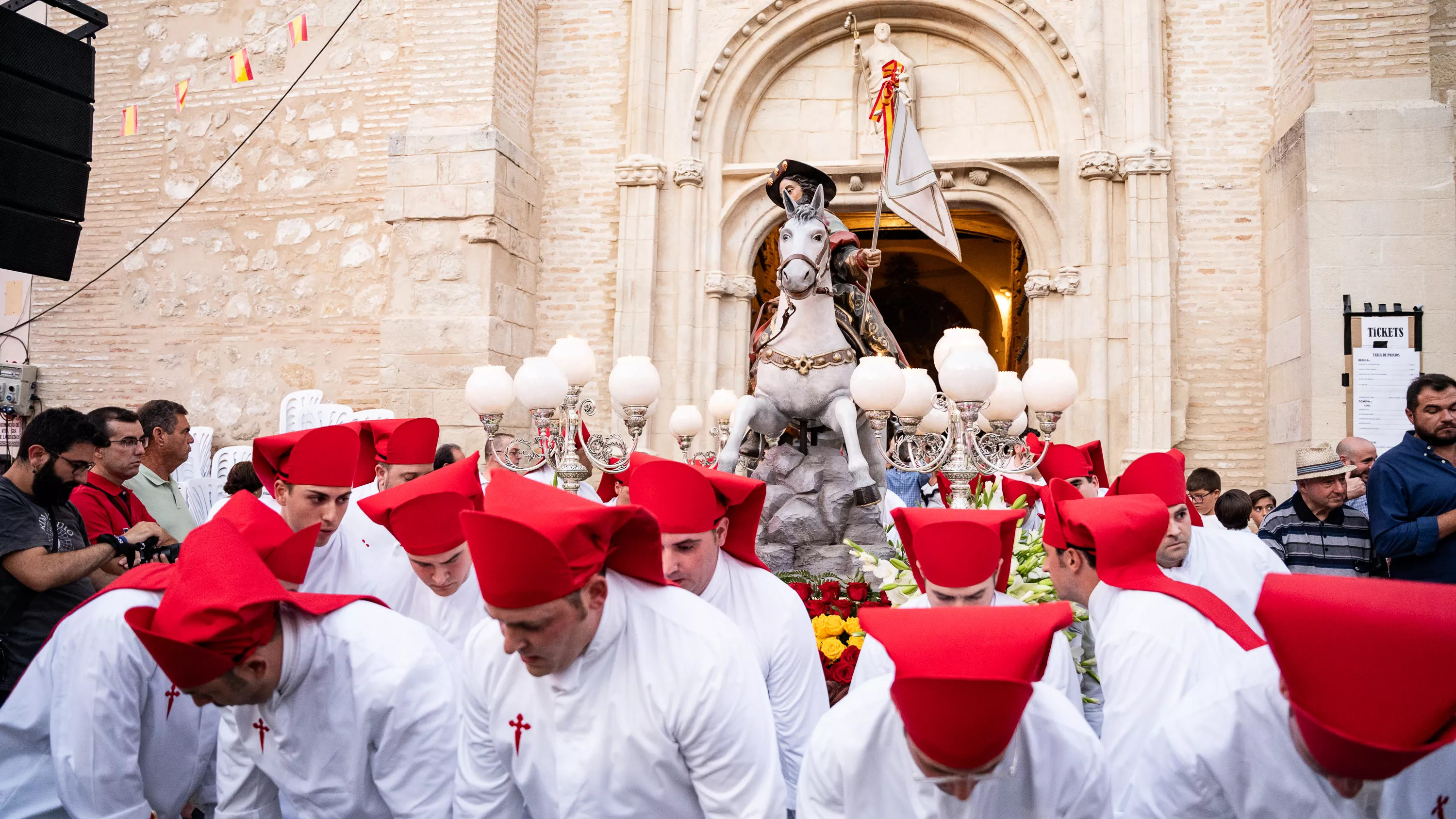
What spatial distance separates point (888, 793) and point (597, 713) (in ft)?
2.31

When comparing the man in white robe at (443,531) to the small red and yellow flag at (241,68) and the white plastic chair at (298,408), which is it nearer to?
the white plastic chair at (298,408)

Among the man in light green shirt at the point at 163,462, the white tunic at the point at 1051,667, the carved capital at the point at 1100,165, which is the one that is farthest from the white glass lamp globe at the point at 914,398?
the carved capital at the point at 1100,165

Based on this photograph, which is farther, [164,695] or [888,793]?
[164,695]

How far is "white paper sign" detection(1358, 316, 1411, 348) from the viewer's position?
869 centimetres

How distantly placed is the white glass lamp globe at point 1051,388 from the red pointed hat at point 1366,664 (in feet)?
8.62

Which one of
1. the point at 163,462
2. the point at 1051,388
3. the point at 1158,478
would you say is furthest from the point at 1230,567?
the point at 163,462

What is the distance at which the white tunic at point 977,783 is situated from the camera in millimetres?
2066

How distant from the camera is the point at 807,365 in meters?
5.62

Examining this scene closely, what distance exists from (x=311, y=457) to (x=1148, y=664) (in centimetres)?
310

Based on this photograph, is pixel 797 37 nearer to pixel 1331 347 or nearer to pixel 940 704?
pixel 1331 347

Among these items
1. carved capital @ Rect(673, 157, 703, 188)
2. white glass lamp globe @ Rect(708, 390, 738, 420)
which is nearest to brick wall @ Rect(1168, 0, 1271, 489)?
carved capital @ Rect(673, 157, 703, 188)

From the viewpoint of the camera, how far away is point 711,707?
89.4 inches

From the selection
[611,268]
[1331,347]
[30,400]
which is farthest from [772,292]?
[30,400]

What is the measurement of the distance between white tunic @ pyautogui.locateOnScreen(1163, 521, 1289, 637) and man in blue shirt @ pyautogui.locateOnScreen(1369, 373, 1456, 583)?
1.04 m
